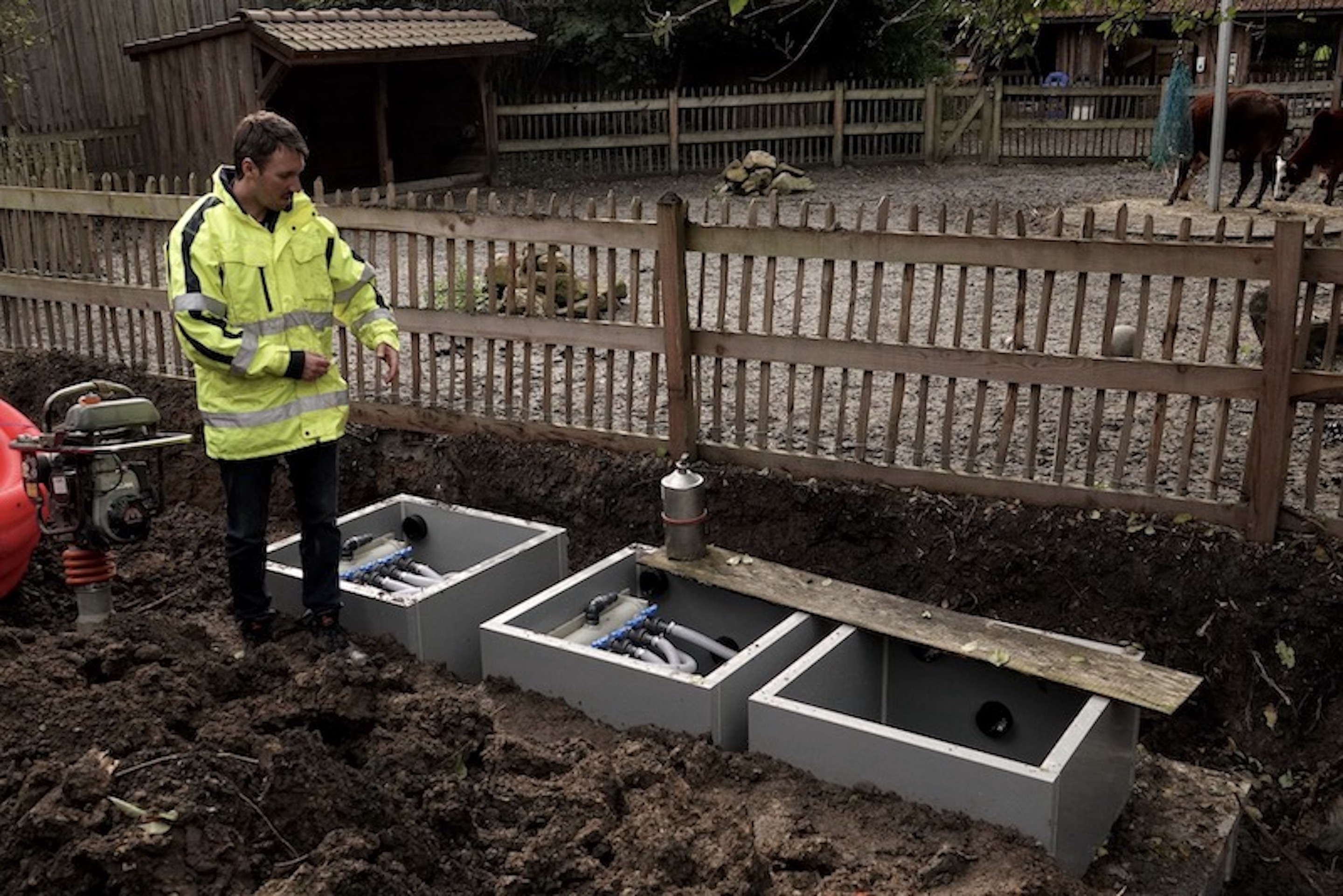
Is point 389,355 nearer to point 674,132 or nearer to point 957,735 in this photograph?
A: point 957,735

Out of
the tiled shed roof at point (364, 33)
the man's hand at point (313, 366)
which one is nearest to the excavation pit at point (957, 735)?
the man's hand at point (313, 366)

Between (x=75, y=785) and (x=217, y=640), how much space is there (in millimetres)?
2186

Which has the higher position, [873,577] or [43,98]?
[43,98]

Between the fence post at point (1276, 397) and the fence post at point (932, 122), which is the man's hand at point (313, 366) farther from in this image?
the fence post at point (932, 122)

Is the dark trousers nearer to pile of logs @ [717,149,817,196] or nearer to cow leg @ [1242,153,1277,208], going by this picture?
cow leg @ [1242,153,1277,208]

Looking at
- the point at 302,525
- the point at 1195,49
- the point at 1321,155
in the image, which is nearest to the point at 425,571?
the point at 302,525

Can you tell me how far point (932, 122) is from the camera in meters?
19.4

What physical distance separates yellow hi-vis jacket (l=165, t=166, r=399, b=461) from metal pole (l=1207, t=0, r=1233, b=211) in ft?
28.9

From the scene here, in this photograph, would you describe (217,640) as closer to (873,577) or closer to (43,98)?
(873,577)

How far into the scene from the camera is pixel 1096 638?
217 inches

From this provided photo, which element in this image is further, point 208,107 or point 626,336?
point 208,107

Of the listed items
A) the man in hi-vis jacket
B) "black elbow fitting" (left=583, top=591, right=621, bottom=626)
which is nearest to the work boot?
the man in hi-vis jacket

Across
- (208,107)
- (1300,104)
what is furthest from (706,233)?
(1300,104)

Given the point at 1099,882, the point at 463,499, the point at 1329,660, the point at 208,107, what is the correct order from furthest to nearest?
1. the point at 208,107
2. the point at 463,499
3. the point at 1329,660
4. the point at 1099,882
